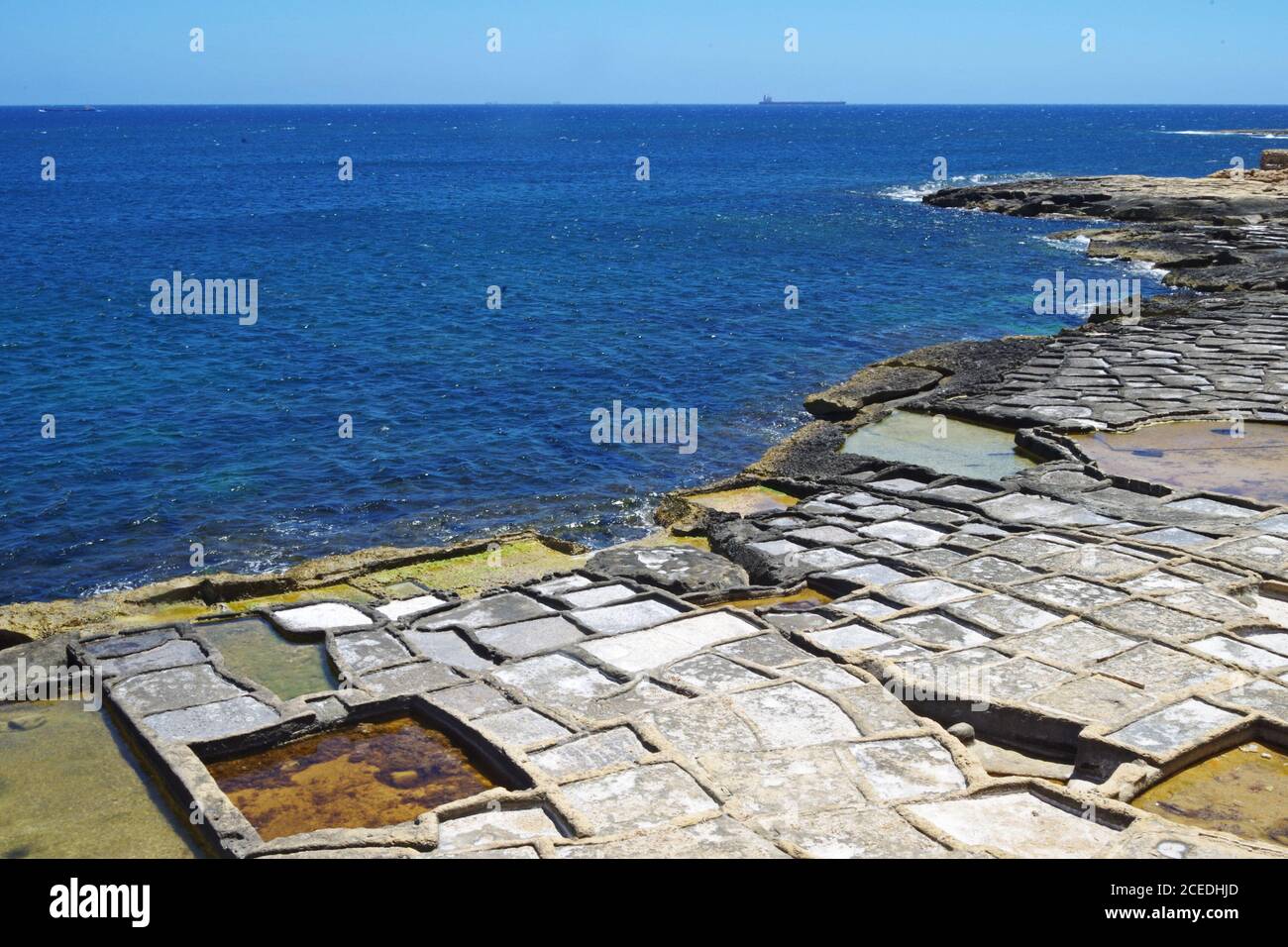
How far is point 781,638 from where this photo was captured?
12477 mm

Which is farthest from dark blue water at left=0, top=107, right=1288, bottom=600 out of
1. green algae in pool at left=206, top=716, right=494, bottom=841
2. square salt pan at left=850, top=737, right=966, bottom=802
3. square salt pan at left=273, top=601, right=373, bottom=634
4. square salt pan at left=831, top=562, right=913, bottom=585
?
square salt pan at left=850, top=737, right=966, bottom=802

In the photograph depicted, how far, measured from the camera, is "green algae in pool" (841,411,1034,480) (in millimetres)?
21000

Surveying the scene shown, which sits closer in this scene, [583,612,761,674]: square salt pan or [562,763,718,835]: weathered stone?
[562,763,718,835]: weathered stone

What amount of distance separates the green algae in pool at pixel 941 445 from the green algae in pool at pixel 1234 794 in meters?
10.2

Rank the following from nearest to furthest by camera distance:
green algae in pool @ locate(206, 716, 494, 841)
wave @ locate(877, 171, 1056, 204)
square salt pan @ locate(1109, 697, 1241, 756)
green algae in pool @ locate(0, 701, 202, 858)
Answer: green algae in pool @ locate(0, 701, 202, 858)
green algae in pool @ locate(206, 716, 494, 841)
square salt pan @ locate(1109, 697, 1241, 756)
wave @ locate(877, 171, 1056, 204)

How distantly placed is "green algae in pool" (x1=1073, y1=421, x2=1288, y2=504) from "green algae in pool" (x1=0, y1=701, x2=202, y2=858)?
1493cm

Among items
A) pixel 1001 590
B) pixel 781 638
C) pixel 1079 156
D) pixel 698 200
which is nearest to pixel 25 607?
pixel 781 638

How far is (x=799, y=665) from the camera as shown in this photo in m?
11.7

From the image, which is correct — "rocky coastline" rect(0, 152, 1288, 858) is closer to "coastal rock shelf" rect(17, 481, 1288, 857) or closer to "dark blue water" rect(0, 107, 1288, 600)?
"coastal rock shelf" rect(17, 481, 1288, 857)

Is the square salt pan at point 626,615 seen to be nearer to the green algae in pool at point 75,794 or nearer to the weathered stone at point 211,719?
the weathered stone at point 211,719

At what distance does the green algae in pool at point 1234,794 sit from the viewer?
929 centimetres

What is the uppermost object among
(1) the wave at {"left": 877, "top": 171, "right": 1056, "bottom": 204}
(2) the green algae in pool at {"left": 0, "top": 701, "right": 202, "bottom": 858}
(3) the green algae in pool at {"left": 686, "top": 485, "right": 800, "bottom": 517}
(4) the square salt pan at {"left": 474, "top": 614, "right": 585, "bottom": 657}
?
(1) the wave at {"left": 877, "top": 171, "right": 1056, "bottom": 204}

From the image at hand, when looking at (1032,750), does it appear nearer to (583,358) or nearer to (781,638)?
(781,638)

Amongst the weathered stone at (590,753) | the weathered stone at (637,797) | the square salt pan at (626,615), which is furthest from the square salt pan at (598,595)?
the weathered stone at (637,797)
